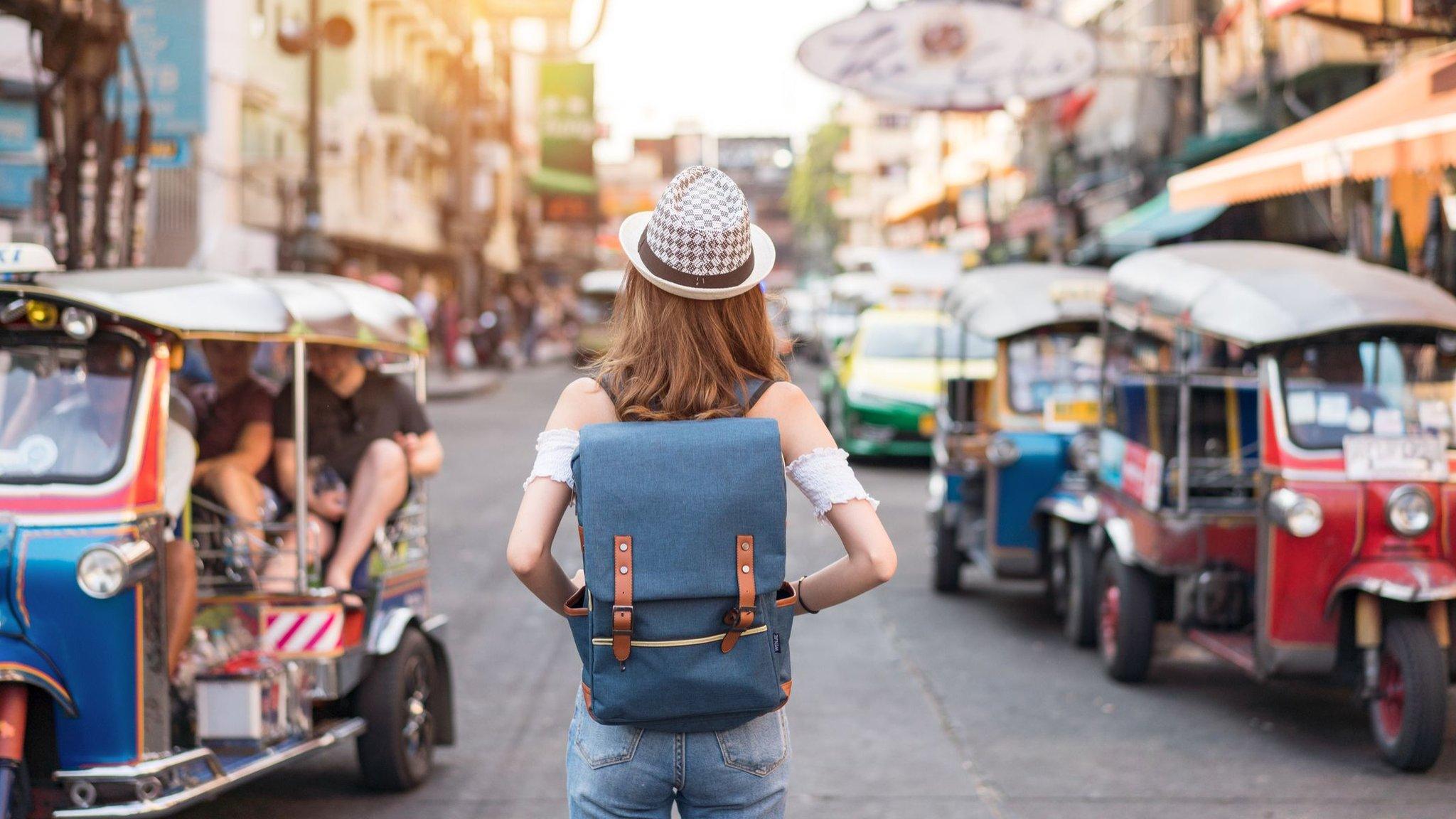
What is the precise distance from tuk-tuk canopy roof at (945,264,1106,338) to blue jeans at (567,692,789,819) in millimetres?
7881

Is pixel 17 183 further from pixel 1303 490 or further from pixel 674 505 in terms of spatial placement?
pixel 674 505

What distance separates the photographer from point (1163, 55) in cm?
2645

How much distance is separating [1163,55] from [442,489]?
1560 centimetres

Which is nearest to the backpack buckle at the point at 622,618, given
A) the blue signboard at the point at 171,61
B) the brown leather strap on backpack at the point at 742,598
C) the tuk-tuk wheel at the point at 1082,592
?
the brown leather strap on backpack at the point at 742,598

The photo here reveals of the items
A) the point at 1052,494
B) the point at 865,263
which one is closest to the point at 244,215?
the point at 865,263

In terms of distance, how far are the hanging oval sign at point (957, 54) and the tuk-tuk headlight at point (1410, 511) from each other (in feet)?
31.1

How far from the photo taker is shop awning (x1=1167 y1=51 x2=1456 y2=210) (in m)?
9.15

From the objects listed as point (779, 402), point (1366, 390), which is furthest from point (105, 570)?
point (1366, 390)

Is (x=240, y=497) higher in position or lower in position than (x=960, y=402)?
lower

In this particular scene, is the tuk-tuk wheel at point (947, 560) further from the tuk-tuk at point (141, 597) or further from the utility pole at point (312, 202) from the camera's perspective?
the utility pole at point (312, 202)

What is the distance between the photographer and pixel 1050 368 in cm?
1102

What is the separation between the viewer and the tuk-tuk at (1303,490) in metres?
6.58

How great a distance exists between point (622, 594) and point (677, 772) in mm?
367

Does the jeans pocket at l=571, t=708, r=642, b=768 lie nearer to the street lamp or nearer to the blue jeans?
the blue jeans
